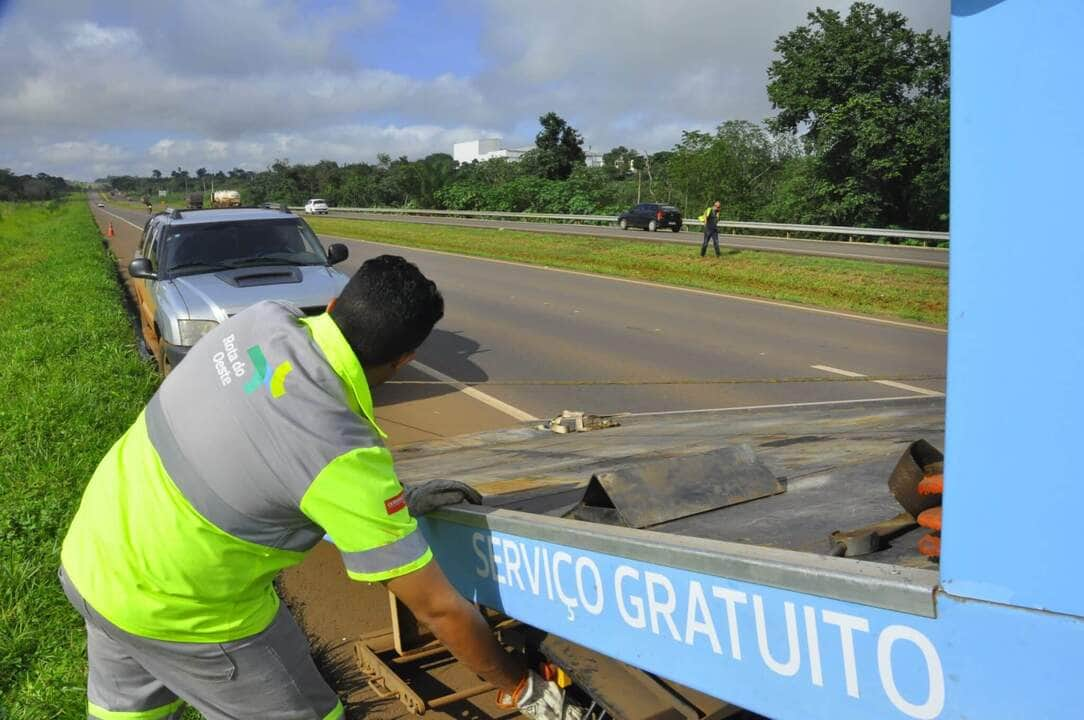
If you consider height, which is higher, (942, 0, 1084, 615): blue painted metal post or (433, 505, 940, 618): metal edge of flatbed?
(942, 0, 1084, 615): blue painted metal post

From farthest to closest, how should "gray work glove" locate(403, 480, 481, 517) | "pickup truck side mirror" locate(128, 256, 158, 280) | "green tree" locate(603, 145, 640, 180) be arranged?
"green tree" locate(603, 145, 640, 180) < "pickup truck side mirror" locate(128, 256, 158, 280) < "gray work glove" locate(403, 480, 481, 517)

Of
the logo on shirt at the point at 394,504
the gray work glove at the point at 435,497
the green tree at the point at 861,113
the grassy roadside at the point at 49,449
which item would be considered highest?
the green tree at the point at 861,113

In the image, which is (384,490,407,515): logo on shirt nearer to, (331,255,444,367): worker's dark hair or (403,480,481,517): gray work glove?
(331,255,444,367): worker's dark hair

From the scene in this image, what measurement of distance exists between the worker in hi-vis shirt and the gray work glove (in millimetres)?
426

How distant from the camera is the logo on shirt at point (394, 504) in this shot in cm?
200

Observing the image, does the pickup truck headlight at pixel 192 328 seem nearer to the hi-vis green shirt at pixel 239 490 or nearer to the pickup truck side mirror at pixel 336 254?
the pickup truck side mirror at pixel 336 254

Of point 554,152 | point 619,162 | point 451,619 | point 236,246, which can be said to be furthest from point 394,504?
point 619,162

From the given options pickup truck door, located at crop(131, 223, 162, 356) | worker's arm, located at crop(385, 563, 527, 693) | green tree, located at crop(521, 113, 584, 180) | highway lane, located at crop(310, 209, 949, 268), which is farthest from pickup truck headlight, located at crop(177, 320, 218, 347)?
green tree, located at crop(521, 113, 584, 180)

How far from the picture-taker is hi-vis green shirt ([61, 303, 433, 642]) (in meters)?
1.99

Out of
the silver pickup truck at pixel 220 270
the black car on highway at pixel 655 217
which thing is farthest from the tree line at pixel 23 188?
the silver pickup truck at pixel 220 270

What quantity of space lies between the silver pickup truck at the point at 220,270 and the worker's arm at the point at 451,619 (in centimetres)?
605

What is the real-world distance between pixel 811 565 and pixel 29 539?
4.75 m

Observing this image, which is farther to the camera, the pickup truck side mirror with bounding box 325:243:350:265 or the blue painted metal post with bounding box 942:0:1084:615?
the pickup truck side mirror with bounding box 325:243:350:265

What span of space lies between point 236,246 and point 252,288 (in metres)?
1.22
